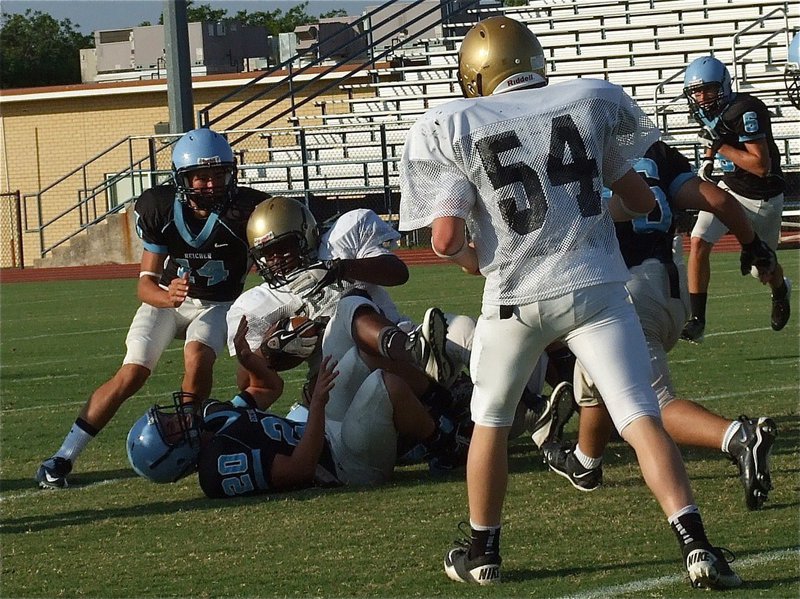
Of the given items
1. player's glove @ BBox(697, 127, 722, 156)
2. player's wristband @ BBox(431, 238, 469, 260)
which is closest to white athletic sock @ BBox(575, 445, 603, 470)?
player's wristband @ BBox(431, 238, 469, 260)

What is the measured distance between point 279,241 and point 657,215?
1489 millimetres

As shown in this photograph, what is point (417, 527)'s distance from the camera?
4.63 m

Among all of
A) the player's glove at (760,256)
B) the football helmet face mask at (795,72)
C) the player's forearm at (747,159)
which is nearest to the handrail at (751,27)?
the football helmet face mask at (795,72)

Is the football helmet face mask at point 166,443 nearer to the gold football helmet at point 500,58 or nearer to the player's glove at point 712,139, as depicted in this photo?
the gold football helmet at point 500,58

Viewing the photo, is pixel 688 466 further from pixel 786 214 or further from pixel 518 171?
pixel 786 214

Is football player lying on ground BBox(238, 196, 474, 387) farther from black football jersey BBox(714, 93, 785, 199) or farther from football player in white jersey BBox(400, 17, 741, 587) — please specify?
black football jersey BBox(714, 93, 785, 199)

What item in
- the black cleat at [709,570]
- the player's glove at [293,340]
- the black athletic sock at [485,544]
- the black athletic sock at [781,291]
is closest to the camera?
the black cleat at [709,570]

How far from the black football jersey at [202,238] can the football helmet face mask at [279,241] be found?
0.72m

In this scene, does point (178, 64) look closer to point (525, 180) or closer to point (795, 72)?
point (795, 72)

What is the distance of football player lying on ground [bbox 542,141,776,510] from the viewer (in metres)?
4.82

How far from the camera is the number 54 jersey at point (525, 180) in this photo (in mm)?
3840

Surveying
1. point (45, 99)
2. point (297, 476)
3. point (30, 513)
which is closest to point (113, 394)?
point (30, 513)

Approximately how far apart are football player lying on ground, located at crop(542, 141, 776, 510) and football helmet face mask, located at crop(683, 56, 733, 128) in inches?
121

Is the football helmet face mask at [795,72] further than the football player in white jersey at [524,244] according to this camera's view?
Yes
